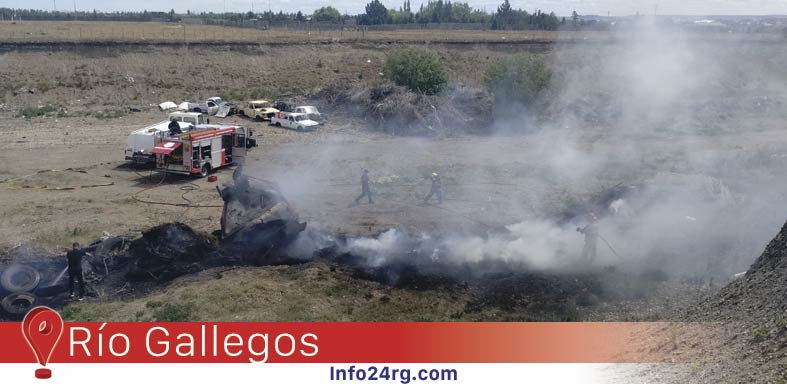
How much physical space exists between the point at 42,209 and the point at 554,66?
31100mm

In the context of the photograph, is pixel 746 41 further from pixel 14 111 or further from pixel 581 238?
pixel 14 111

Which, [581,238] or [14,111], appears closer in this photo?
[581,238]

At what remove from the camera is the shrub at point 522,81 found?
35.0 m

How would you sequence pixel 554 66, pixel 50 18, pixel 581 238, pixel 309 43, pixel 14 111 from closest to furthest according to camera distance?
pixel 581 238 < pixel 14 111 < pixel 554 66 < pixel 309 43 < pixel 50 18

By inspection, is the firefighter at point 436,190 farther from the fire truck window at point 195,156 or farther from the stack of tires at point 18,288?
the stack of tires at point 18,288

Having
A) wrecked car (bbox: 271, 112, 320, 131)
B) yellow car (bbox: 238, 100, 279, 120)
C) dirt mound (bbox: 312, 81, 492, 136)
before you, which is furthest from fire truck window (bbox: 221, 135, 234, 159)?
yellow car (bbox: 238, 100, 279, 120)

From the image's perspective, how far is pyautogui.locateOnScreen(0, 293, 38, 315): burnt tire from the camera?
40.6 feet

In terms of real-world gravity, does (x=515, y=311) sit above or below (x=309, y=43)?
below

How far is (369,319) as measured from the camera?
1234cm

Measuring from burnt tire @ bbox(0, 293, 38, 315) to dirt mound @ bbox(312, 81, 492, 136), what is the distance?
74.0 feet

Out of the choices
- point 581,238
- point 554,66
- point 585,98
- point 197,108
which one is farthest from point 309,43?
point 581,238

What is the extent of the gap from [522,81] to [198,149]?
1843 cm

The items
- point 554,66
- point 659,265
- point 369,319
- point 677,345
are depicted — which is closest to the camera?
point 677,345

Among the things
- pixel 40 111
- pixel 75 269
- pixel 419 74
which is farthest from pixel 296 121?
pixel 75 269
